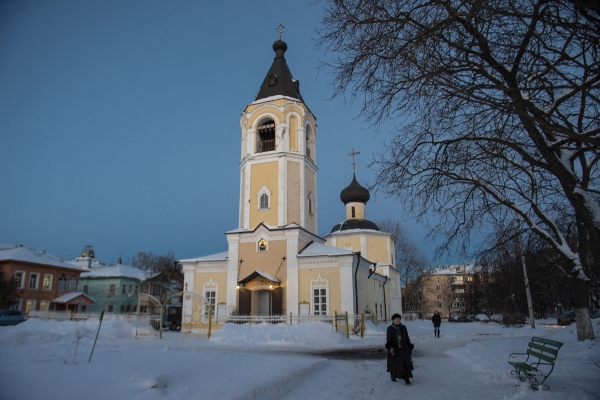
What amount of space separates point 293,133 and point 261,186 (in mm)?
3835

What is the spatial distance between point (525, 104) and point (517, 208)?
24.4 ft

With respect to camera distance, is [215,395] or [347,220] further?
[347,220]

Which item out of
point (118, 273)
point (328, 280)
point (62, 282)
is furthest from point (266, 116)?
point (118, 273)

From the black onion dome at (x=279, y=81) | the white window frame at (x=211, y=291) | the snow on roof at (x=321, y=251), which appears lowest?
the white window frame at (x=211, y=291)

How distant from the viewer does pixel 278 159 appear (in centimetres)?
2503

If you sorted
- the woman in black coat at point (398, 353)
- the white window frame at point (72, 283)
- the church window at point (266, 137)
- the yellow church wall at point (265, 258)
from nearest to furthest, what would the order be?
the woman in black coat at point (398, 353), the yellow church wall at point (265, 258), the church window at point (266, 137), the white window frame at point (72, 283)

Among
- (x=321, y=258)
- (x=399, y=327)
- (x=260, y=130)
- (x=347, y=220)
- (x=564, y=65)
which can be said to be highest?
(x=260, y=130)

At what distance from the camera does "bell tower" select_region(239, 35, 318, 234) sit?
2467cm

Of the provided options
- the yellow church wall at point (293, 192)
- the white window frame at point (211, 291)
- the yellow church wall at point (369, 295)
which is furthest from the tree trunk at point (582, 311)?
the white window frame at point (211, 291)

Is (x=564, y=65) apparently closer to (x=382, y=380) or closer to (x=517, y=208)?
(x=517, y=208)

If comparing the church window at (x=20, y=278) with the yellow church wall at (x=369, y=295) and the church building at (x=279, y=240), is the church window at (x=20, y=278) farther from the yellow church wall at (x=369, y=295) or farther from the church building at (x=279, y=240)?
the yellow church wall at (x=369, y=295)

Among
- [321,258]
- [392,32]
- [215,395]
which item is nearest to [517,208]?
[392,32]

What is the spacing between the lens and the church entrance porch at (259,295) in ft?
73.8

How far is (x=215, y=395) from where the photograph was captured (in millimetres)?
5996
